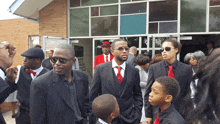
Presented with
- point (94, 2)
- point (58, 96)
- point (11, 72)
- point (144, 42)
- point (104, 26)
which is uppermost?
point (94, 2)

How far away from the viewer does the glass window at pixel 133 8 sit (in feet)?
29.6

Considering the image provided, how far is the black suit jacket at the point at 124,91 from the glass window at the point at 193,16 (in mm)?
6216

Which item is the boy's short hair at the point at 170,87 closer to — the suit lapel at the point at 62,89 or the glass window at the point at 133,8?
the suit lapel at the point at 62,89

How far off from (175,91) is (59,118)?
1.46m

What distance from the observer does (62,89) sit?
7.32 ft

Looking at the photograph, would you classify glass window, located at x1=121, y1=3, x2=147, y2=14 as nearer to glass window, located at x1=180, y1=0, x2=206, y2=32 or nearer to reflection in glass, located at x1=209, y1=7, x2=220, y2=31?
glass window, located at x1=180, y1=0, x2=206, y2=32

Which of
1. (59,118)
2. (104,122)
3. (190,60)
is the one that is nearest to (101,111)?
(104,122)

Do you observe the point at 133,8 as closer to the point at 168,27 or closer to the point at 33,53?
the point at 168,27

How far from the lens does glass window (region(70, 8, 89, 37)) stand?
1019 centimetres

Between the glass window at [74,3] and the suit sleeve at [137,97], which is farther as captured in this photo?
the glass window at [74,3]

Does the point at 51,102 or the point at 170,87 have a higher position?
the point at 170,87

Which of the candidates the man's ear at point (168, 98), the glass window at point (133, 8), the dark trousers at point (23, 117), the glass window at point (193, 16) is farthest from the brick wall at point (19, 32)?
the man's ear at point (168, 98)

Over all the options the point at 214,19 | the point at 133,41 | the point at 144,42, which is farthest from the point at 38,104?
the point at 214,19

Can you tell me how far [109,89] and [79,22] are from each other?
26.6ft
